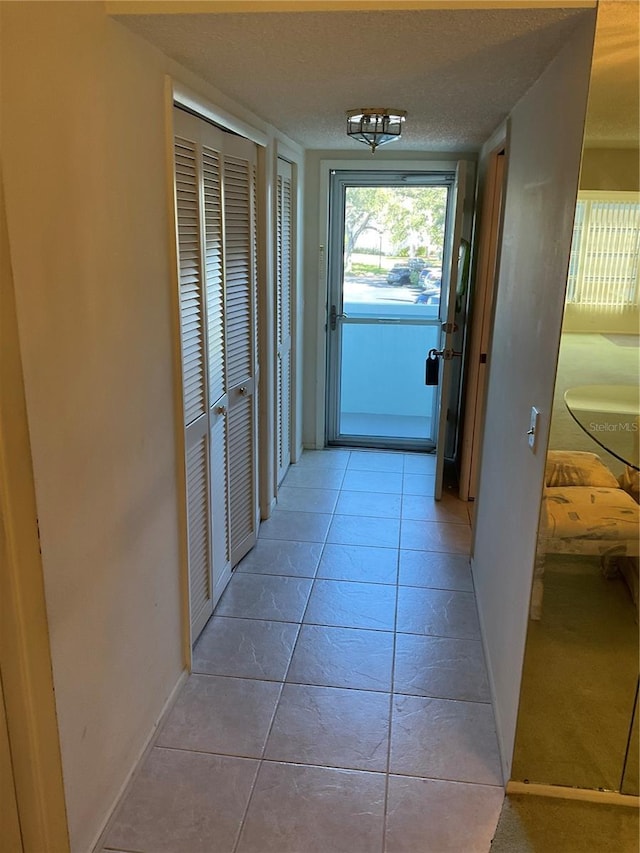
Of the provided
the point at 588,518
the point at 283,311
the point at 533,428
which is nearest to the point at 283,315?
the point at 283,311

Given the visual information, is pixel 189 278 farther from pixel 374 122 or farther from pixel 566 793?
pixel 566 793

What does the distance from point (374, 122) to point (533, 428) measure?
1.53m

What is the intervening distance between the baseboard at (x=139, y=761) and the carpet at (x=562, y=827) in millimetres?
1045

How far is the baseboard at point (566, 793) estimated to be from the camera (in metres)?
1.95

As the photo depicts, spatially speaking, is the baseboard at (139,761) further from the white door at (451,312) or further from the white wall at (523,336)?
the white door at (451,312)

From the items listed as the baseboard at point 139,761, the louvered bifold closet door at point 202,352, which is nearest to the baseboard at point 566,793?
the baseboard at point 139,761

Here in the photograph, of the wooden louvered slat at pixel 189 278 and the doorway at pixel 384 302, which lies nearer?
the wooden louvered slat at pixel 189 278

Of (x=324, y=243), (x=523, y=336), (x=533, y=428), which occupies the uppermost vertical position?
(x=324, y=243)

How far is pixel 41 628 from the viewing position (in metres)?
1.44

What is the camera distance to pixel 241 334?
3020 mm

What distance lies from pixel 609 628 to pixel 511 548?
41cm

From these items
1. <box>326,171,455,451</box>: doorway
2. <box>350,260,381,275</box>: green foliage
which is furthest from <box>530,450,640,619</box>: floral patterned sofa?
<box>350,260,381,275</box>: green foliage

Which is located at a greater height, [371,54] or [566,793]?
[371,54]

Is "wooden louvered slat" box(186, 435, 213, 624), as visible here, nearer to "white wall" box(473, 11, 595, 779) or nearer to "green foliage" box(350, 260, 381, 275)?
"white wall" box(473, 11, 595, 779)
